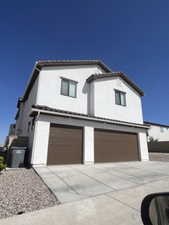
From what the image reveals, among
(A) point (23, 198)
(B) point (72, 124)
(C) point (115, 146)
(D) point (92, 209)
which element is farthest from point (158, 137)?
(A) point (23, 198)

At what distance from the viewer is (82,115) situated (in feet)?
30.8

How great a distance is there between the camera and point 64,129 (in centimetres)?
875

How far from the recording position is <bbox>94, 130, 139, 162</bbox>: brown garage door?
389 inches

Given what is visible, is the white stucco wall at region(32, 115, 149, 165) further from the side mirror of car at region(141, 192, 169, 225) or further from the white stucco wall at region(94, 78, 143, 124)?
the side mirror of car at region(141, 192, 169, 225)

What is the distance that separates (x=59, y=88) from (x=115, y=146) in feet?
22.6

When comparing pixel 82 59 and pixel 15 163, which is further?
pixel 82 59

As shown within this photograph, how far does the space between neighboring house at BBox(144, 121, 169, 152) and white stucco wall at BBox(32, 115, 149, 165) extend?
14.6m

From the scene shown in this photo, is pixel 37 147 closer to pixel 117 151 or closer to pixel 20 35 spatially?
pixel 117 151

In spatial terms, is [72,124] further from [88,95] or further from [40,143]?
[88,95]

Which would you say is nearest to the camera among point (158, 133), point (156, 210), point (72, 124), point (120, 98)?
point (156, 210)

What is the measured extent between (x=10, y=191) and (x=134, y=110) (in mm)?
13103

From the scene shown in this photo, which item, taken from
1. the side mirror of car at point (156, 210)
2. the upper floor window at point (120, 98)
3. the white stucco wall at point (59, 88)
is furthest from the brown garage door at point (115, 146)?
the side mirror of car at point (156, 210)

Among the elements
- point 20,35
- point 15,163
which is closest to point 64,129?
point 15,163

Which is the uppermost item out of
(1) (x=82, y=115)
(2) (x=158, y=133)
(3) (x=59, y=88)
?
(3) (x=59, y=88)
